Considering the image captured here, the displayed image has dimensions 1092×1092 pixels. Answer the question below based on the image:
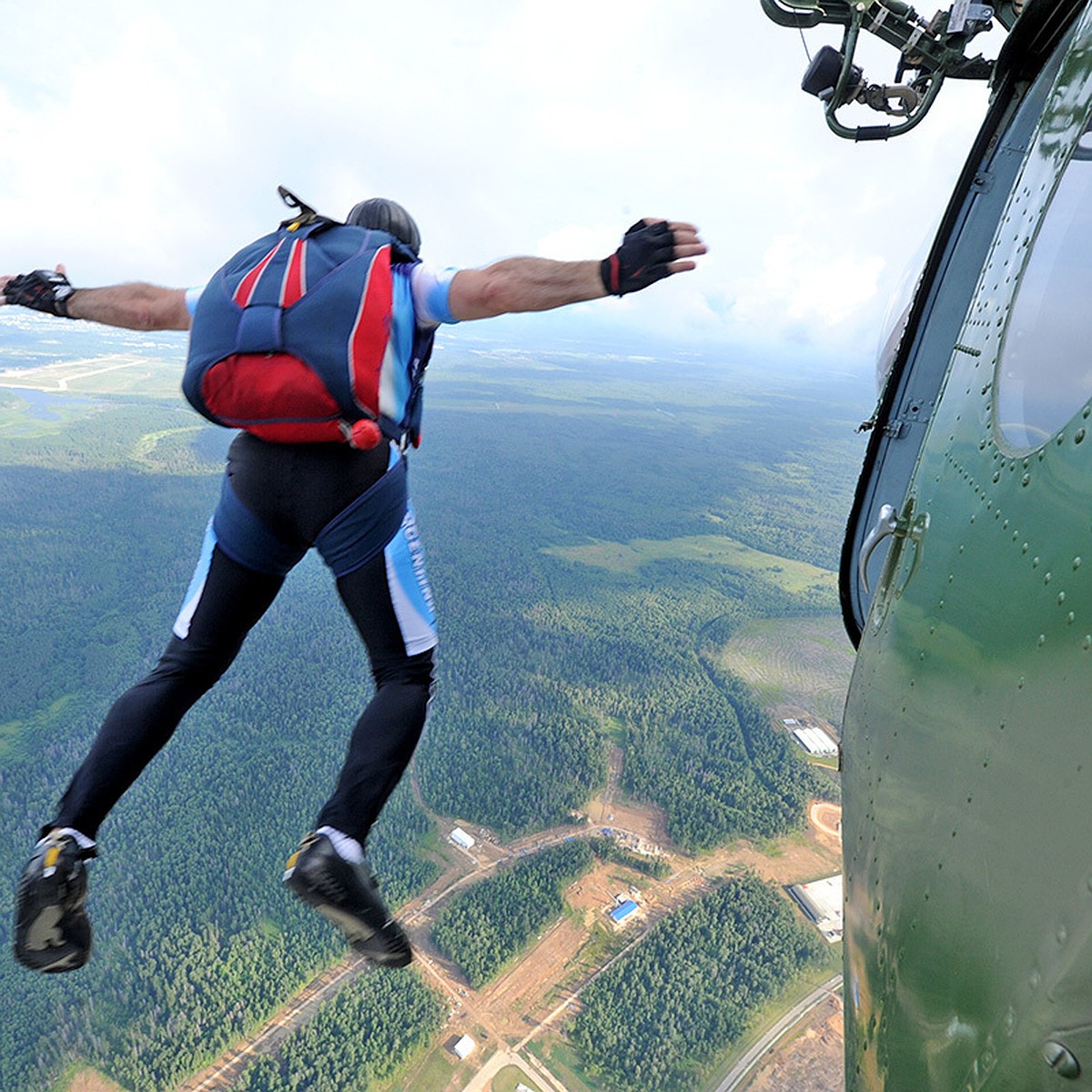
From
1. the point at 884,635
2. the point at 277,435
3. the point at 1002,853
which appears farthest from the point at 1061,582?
the point at 277,435

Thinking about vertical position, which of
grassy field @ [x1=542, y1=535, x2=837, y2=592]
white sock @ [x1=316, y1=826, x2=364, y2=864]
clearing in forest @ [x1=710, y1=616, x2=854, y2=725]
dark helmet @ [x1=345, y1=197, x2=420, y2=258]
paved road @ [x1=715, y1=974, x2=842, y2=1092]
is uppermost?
dark helmet @ [x1=345, y1=197, x2=420, y2=258]

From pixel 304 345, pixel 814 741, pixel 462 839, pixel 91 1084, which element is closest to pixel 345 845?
pixel 304 345

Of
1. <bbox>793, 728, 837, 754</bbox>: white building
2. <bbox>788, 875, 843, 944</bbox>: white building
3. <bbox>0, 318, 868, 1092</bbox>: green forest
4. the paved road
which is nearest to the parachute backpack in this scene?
the paved road

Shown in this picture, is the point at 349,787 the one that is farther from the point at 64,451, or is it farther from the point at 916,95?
the point at 64,451

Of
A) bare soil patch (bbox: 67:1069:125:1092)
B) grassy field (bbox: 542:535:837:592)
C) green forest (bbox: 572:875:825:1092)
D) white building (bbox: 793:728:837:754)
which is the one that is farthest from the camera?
grassy field (bbox: 542:535:837:592)

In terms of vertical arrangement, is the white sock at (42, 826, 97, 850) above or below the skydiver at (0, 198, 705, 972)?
below

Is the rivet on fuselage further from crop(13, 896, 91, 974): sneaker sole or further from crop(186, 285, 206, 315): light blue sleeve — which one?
crop(186, 285, 206, 315): light blue sleeve

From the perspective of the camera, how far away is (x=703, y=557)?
59.8m

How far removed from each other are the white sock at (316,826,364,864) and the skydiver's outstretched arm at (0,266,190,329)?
1352 millimetres

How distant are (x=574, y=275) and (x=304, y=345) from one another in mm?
604

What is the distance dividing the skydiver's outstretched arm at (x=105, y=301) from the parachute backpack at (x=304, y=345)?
317mm

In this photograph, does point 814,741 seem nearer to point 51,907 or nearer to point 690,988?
point 690,988

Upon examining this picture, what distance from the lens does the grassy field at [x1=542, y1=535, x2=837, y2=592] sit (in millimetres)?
56000

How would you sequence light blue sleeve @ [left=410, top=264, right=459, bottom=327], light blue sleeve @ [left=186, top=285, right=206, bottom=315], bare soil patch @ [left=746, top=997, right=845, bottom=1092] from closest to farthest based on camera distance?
light blue sleeve @ [left=410, top=264, right=459, bottom=327] → light blue sleeve @ [left=186, top=285, right=206, bottom=315] → bare soil patch @ [left=746, top=997, right=845, bottom=1092]
